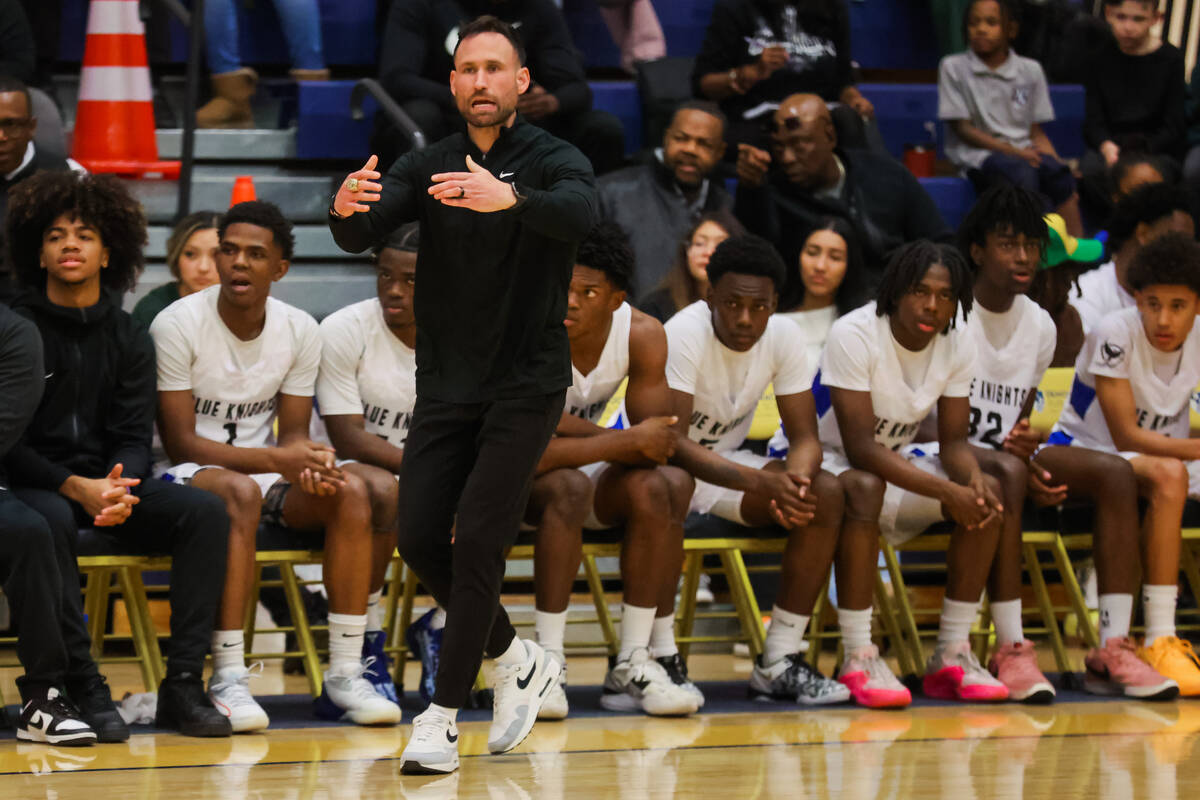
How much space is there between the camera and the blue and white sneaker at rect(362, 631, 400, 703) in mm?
4785

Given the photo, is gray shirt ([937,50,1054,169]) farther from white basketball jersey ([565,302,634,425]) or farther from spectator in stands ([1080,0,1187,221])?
white basketball jersey ([565,302,634,425])

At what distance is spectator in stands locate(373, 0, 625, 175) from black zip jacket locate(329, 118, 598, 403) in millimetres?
2964

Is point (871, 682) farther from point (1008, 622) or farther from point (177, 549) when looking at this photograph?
point (177, 549)

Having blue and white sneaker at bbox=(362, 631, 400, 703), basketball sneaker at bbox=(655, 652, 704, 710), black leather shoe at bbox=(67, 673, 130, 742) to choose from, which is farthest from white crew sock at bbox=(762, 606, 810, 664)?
black leather shoe at bbox=(67, 673, 130, 742)

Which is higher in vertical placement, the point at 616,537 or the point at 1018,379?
the point at 1018,379

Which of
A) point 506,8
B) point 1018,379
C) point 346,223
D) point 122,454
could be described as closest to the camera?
point 346,223

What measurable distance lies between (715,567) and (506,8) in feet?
8.87

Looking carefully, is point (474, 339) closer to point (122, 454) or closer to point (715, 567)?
point (122, 454)

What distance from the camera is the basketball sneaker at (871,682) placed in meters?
4.93

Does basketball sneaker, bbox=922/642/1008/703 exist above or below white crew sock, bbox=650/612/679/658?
below

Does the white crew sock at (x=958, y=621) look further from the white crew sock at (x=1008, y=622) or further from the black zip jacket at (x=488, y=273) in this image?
the black zip jacket at (x=488, y=273)

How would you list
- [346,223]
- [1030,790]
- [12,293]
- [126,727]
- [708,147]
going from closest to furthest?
[346,223] → [1030,790] → [126,727] → [12,293] → [708,147]

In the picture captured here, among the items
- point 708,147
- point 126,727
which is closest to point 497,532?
point 126,727

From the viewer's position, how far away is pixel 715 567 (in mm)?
5738
